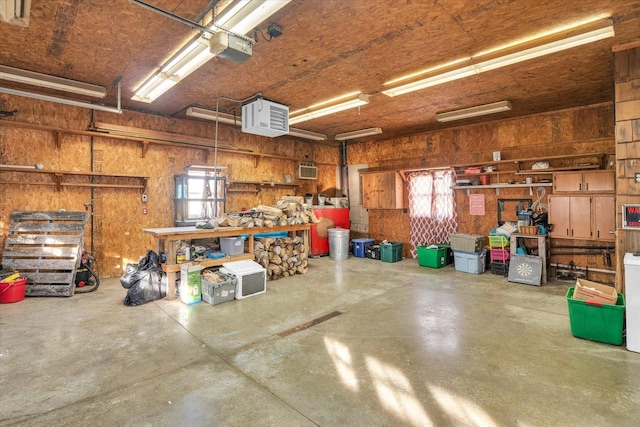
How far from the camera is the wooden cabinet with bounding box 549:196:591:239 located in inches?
213

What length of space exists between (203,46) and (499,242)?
6.13 meters

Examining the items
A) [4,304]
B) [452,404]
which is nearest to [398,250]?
[452,404]

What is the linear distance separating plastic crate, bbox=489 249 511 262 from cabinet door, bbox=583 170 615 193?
1.70 meters

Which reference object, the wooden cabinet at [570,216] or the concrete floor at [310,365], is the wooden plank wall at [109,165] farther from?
the wooden cabinet at [570,216]

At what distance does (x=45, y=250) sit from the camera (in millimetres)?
5047

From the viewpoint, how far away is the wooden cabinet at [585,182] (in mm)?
5242

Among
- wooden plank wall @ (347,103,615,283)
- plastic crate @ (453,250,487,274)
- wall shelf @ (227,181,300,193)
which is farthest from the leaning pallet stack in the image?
wall shelf @ (227,181,300,193)

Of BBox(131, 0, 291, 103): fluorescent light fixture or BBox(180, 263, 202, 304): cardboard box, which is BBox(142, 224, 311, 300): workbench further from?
BBox(131, 0, 291, 103): fluorescent light fixture

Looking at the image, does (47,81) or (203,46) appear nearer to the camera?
(203,46)

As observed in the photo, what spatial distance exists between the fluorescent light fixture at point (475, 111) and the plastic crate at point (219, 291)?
5.16m

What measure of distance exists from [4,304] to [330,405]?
16.6 feet

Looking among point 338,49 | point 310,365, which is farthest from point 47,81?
point 310,365

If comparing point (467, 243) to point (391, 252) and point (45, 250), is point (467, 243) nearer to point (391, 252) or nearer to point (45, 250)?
point (391, 252)

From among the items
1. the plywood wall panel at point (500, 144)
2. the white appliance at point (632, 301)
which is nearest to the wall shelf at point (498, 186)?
the plywood wall panel at point (500, 144)
